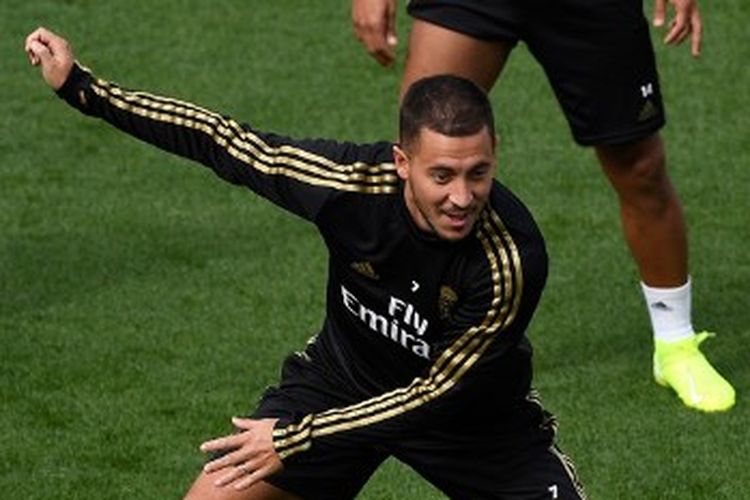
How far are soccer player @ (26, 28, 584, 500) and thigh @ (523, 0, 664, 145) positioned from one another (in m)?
1.48

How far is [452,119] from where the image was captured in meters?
6.06

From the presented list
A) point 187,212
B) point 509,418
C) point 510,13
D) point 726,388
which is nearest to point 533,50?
point 510,13

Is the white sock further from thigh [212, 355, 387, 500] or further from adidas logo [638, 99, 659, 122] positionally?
thigh [212, 355, 387, 500]

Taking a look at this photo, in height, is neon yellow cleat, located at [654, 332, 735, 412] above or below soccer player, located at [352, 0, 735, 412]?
below

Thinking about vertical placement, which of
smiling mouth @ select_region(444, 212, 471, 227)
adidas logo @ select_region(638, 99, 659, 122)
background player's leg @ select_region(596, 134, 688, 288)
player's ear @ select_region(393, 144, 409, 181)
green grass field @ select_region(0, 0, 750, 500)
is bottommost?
green grass field @ select_region(0, 0, 750, 500)

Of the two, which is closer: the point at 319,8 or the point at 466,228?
the point at 466,228

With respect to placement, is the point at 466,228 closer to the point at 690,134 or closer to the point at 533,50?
the point at 533,50

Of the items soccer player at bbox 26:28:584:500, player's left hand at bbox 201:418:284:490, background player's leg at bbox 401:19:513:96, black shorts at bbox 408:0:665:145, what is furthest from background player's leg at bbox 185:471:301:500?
black shorts at bbox 408:0:665:145

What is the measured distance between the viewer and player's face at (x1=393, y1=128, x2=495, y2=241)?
6.04 meters

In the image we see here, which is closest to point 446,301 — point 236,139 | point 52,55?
point 236,139

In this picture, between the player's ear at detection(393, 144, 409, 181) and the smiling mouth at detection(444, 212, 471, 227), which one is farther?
the player's ear at detection(393, 144, 409, 181)

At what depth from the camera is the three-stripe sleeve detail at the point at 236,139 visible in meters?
6.47

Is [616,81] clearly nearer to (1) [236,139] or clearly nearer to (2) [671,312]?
(2) [671,312]

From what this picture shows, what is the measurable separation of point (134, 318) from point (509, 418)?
Answer: 2.63 meters
